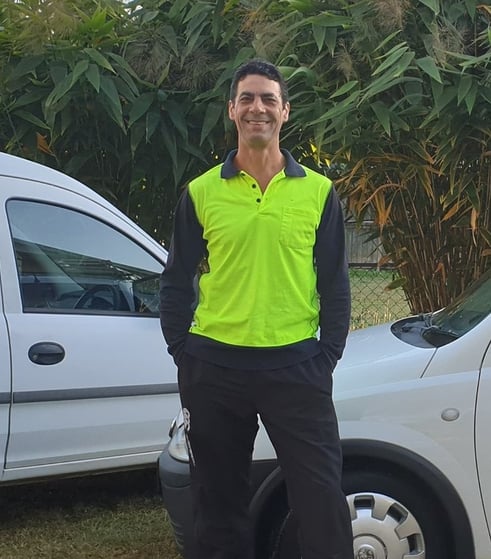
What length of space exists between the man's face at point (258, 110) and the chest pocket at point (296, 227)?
238 millimetres

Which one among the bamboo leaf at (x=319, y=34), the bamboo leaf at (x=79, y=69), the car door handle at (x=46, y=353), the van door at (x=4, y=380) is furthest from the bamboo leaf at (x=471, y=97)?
the van door at (x=4, y=380)

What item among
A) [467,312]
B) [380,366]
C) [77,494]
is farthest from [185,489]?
[77,494]

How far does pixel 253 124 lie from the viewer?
2.47m

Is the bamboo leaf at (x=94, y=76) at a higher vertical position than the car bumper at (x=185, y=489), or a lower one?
higher

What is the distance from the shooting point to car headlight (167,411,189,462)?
3014 mm

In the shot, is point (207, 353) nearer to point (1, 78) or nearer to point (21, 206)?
point (21, 206)

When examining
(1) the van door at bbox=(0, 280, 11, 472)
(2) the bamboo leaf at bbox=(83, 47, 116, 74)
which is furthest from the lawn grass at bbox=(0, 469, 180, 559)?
(2) the bamboo leaf at bbox=(83, 47, 116, 74)

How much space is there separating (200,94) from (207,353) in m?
2.85

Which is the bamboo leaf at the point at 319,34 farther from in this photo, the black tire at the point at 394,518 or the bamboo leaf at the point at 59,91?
the black tire at the point at 394,518

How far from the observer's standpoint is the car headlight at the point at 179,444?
3.01 metres

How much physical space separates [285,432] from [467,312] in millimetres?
1133

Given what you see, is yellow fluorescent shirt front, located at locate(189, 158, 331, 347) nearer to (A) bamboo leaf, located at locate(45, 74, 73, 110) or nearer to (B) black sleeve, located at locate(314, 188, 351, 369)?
(B) black sleeve, located at locate(314, 188, 351, 369)

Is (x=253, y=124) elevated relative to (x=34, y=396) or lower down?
elevated

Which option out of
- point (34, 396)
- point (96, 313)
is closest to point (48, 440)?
point (34, 396)
